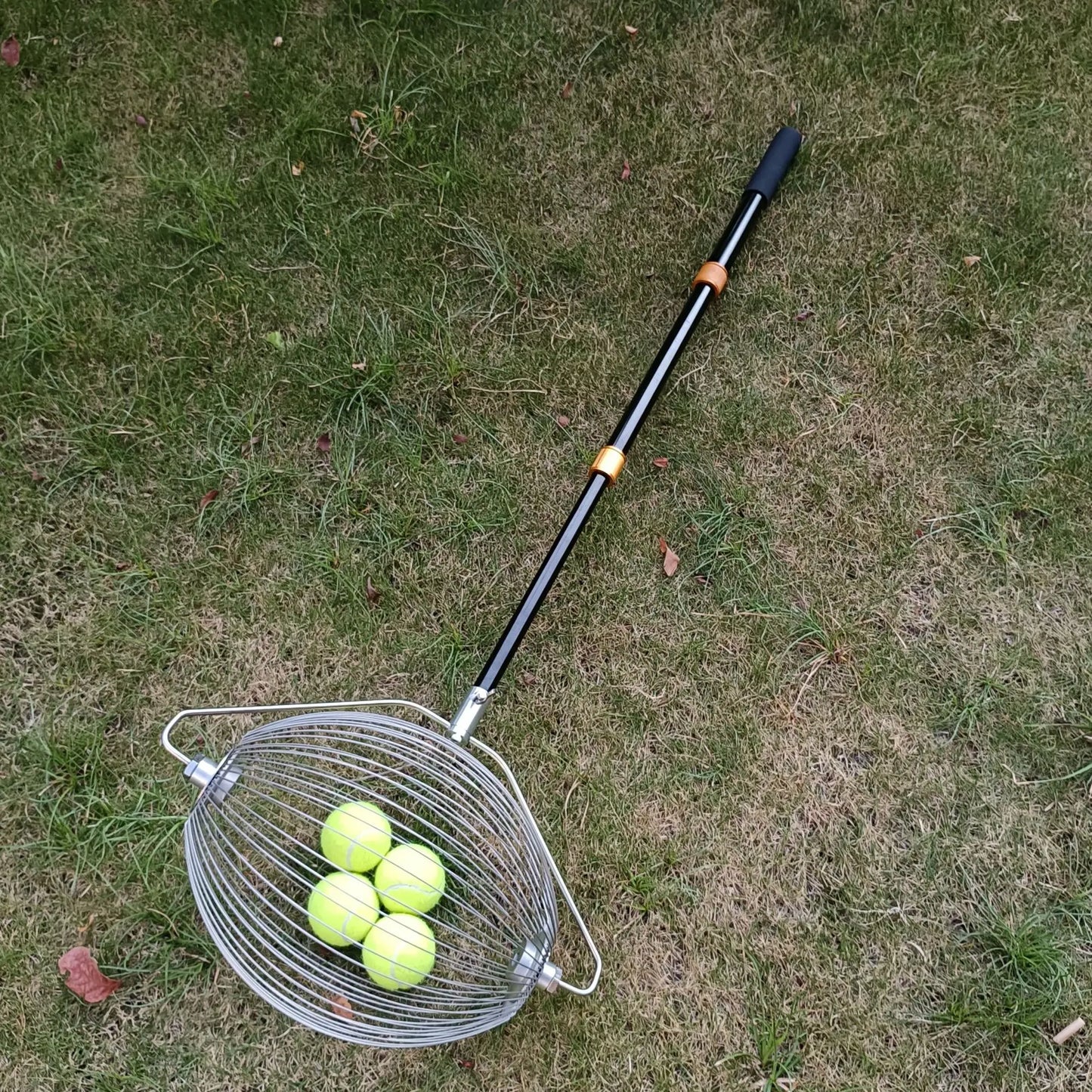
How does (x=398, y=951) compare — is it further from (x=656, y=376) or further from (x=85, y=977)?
(x=656, y=376)

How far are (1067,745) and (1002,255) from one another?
1.34m

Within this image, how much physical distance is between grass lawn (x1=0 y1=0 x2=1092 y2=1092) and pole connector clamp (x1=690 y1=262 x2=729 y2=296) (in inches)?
7.1

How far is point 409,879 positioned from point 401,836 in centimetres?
24

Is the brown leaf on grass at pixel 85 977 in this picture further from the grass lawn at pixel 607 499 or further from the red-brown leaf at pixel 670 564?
the red-brown leaf at pixel 670 564

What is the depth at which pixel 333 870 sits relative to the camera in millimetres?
2080

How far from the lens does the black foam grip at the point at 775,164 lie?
238 cm

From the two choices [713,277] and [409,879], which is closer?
[409,879]

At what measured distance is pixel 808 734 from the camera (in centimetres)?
225

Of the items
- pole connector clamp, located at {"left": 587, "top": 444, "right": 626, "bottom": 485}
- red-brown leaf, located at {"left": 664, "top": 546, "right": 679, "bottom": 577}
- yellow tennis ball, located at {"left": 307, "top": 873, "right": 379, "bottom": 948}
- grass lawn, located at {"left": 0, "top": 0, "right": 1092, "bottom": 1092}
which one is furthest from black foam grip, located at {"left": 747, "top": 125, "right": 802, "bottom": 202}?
yellow tennis ball, located at {"left": 307, "top": 873, "right": 379, "bottom": 948}

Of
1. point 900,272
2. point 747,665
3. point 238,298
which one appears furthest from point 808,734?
point 238,298

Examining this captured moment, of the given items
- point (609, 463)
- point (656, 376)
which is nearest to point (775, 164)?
point (656, 376)

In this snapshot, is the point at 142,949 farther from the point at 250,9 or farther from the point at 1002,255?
the point at 1002,255

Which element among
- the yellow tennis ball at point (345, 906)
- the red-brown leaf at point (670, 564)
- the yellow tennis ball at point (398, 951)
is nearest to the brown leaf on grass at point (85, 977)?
the yellow tennis ball at point (345, 906)

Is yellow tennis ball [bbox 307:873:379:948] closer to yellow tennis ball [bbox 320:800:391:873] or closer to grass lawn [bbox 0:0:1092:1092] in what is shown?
yellow tennis ball [bbox 320:800:391:873]
